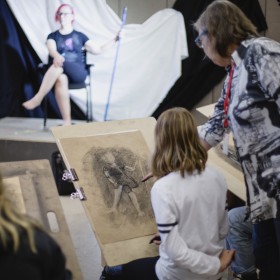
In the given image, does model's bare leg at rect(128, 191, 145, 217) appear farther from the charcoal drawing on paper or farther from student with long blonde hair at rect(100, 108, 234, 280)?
student with long blonde hair at rect(100, 108, 234, 280)

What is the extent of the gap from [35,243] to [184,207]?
0.81 meters

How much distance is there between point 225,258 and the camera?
1870 millimetres

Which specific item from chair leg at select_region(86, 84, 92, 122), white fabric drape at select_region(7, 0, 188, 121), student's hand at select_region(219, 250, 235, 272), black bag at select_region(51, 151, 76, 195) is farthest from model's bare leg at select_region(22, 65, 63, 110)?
student's hand at select_region(219, 250, 235, 272)

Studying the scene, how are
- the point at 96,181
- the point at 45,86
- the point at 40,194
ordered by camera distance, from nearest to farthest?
1. the point at 40,194
2. the point at 96,181
3. the point at 45,86

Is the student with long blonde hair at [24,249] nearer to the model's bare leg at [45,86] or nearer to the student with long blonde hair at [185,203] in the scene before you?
the student with long blonde hair at [185,203]

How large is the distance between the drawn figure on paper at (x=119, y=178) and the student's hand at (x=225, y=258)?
0.43 meters

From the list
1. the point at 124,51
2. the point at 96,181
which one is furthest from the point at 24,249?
the point at 124,51

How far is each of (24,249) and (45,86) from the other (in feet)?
A: 12.0

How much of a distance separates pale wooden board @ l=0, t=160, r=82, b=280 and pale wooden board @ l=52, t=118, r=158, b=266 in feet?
0.40

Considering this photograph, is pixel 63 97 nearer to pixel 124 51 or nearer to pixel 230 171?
pixel 124 51

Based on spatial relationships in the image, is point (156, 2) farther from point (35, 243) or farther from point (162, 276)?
point (35, 243)

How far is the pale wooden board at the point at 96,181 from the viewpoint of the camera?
6.56 feet

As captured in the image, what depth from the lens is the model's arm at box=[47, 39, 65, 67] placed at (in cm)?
441

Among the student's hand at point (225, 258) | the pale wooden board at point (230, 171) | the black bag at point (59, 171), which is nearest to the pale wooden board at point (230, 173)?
the pale wooden board at point (230, 171)
